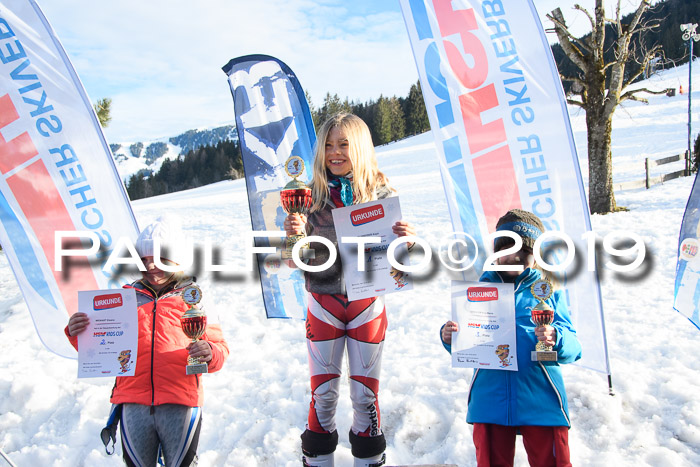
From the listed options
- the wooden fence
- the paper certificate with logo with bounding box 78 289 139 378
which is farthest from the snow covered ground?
the wooden fence

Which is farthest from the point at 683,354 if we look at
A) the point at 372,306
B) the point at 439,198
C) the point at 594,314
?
the point at 439,198

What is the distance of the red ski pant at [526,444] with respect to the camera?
229 centimetres

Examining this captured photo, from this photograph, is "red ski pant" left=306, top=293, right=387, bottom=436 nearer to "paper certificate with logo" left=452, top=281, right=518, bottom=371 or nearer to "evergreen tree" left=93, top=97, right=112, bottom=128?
"paper certificate with logo" left=452, top=281, right=518, bottom=371

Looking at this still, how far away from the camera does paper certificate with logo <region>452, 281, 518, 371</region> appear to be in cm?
233

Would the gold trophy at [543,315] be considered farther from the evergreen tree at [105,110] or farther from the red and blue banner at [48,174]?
the evergreen tree at [105,110]

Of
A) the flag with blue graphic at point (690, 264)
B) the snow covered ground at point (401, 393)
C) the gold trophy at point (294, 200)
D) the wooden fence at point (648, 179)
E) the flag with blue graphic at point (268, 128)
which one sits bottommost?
the wooden fence at point (648, 179)

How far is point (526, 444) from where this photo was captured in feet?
7.81

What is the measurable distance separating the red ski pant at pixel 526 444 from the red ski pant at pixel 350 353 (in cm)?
60

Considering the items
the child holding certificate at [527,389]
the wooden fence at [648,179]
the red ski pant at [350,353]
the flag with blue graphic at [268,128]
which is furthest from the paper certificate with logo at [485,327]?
the wooden fence at [648,179]

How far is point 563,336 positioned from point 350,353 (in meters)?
1.12

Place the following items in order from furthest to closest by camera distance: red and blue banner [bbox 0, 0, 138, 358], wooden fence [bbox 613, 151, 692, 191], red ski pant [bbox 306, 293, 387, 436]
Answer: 1. wooden fence [bbox 613, 151, 692, 191]
2. red and blue banner [bbox 0, 0, 138, 358]
3. red ski pant [bbox 306, 293, 387, 436]

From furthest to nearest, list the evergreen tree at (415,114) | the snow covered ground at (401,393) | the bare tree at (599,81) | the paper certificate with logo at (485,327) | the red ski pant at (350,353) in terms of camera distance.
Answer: the evergreen tree at (415,114)
the bare tree at (599,81)
the snow covered ground at (401,393)
the red ski pant at (350,353)
the paper certificate with logo at (485,327)

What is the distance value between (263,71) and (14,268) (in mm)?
2667

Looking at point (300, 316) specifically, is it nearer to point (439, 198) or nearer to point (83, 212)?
point (83, 212)
